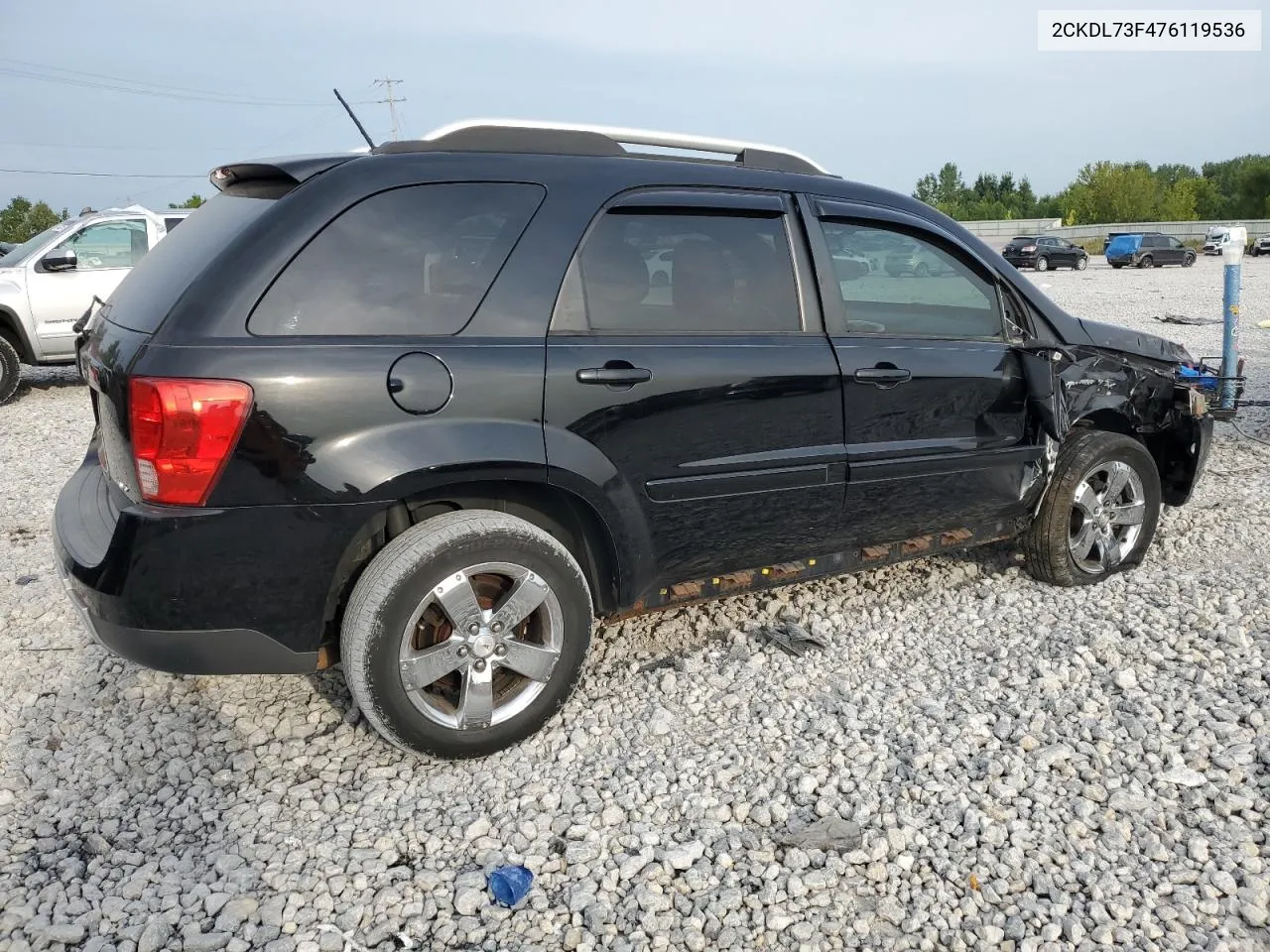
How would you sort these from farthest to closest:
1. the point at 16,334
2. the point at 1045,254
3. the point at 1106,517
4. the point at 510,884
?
1. the point at 1045,254
2. the point at 16,334
3. the point at 1106,517
4. the point at 510,884

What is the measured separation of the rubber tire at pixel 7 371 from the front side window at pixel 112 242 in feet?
4.21

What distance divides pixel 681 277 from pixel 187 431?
5.57ft

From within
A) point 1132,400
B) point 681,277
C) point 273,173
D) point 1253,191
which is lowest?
point 1132,400

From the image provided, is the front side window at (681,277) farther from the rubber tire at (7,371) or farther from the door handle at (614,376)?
the rubber tire at (7,371)

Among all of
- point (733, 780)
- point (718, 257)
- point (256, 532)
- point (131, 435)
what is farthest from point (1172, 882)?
point (131, 435)

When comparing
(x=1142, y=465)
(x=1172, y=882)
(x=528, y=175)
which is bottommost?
(x=1172, y=882)

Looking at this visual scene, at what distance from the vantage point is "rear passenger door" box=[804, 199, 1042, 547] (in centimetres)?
388

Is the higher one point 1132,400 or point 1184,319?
point 1132,400

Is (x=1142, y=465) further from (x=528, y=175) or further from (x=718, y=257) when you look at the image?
(x=528, y=175)

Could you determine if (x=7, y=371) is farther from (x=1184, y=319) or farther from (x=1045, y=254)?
(x=1045, y=254)

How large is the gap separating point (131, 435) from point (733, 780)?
206 centimetres

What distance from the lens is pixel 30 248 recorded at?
1097 cm

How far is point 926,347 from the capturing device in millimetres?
4059

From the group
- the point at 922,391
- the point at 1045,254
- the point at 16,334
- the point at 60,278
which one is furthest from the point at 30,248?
the point at 1045,254
